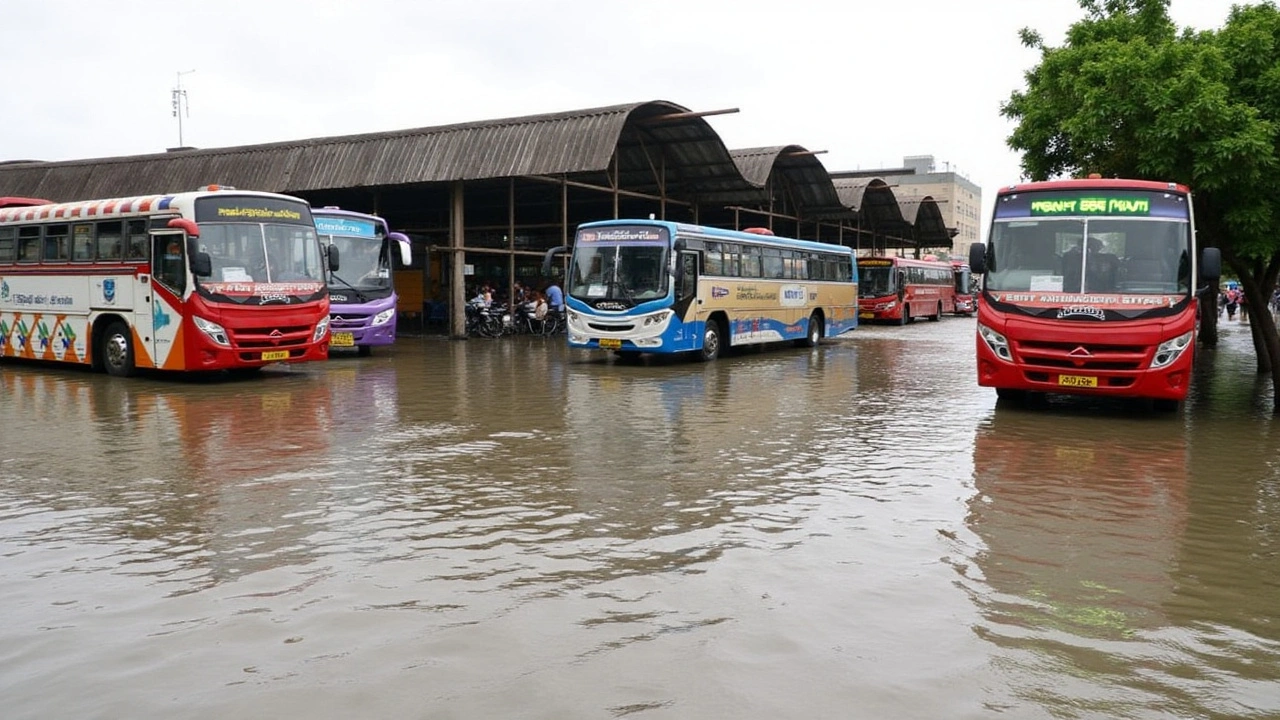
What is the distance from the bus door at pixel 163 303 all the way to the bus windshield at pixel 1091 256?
430 inches

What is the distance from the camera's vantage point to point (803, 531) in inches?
244

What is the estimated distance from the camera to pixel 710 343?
2059 cm

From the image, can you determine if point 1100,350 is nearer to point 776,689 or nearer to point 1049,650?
point 1049,650

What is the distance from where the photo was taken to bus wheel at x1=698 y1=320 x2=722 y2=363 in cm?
2033

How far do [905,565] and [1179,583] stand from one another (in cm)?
134

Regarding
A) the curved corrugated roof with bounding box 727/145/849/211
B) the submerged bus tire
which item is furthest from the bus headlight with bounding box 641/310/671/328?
the curved corrugated roof with bounding box 727/145/849/211

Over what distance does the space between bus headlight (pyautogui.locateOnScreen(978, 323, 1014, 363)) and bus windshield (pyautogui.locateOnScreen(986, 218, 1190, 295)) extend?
20.9 inches

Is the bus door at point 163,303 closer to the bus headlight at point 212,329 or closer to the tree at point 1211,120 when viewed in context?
the bus headlight at point 212,329

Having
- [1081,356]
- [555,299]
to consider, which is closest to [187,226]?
[1081,356]

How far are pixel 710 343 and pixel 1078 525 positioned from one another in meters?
14.2

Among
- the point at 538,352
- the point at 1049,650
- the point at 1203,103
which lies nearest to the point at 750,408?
the point at 1203,103

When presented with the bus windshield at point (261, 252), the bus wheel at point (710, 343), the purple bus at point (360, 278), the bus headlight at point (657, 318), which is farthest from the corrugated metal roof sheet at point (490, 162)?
the bus windshield at point (261, 252)

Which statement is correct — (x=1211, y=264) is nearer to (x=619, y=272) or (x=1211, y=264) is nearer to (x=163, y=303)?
(x=619, y=272)

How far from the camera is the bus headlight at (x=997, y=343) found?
11867mm
